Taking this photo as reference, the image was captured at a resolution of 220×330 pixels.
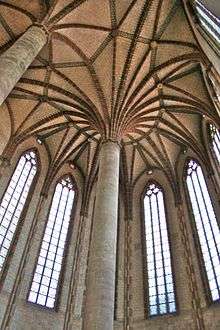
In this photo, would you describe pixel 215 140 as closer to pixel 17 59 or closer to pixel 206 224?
pixel 206 224

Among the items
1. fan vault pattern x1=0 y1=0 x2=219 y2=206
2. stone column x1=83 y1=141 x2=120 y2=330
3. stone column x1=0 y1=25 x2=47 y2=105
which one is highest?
fan vault pattern x1=0 y1=0 x2=219 y2=206

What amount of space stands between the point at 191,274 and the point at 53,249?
628 cm

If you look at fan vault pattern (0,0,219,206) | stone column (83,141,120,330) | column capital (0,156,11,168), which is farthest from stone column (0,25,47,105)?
column capital (0,156,11,168)

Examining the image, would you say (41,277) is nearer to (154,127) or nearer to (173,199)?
(173,199)

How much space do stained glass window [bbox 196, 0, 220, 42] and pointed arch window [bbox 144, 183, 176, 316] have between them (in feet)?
30.3

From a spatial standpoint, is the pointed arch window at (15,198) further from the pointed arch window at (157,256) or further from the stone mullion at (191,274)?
the stone mullion at (191,274)

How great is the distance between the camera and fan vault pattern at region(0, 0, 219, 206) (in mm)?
14820

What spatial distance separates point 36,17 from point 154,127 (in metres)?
8.22

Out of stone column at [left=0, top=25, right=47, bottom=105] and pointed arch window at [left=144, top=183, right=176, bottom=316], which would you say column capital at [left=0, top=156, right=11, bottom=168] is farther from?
pointed arch window at [left=144, top=183, right=176, bottom=316]

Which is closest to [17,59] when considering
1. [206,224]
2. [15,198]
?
[15,198]

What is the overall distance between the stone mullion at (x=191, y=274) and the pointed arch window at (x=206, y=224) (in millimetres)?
584

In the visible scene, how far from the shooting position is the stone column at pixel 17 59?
29.8 ft

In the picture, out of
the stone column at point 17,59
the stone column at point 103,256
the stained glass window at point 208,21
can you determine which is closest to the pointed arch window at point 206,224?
the stone column at point 103,256

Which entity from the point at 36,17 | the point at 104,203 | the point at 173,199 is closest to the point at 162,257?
the point at 173,199
